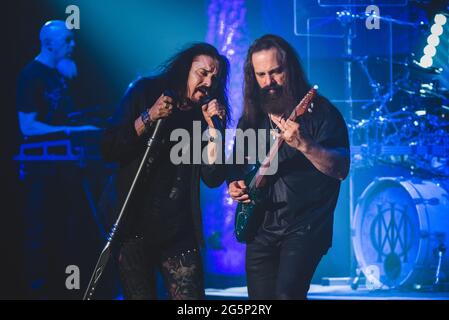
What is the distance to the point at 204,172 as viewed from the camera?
12.8 ft

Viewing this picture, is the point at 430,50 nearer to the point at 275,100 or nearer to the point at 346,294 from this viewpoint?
the point at 346,294

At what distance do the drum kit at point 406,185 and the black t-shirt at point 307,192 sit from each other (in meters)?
2.15

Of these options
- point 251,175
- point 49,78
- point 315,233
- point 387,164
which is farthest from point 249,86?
point 387,164

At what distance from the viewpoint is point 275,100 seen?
4109 millimetres

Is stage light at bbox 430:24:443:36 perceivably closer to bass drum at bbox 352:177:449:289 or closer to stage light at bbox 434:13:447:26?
stage light at bbox 434:13:447:26

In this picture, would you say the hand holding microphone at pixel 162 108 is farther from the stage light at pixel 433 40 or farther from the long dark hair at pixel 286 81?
the stage light at pixel 433 40

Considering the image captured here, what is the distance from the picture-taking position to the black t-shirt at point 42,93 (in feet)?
16.6

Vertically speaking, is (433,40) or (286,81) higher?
(433,40)

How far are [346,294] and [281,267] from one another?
2.13 meters

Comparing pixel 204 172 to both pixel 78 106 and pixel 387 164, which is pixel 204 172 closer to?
pixel 78 106

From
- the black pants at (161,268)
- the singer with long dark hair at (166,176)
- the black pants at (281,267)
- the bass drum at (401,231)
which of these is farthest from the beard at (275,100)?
the bass drum at (401,231)

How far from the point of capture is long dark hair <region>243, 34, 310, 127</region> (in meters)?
4.08

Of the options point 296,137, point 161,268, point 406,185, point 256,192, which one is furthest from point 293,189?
point 406,185
